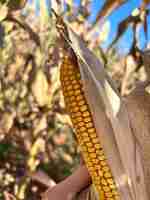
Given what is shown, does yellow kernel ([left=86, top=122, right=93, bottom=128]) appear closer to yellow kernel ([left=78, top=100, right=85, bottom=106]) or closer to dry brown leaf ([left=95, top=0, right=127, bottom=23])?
yellow kernel ([left=78, top=100, right=85, bottom=106])

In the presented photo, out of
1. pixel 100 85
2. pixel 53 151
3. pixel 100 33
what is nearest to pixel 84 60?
pixel 100 85

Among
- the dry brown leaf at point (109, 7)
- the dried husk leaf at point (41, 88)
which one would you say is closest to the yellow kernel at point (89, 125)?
the dry brown leaf at point (109, 7)

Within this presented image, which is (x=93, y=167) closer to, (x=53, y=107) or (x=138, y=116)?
(x=138, y=116)

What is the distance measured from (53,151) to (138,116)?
337 centimetres

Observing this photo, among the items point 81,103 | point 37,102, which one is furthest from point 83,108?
point 37,102

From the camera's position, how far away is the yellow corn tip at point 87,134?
110 centimetres

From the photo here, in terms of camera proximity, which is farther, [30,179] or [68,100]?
[30,179]

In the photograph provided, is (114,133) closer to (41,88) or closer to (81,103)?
(81,103)

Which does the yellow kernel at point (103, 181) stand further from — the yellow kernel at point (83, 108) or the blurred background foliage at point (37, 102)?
the blurred background foliage at point (37, 102)

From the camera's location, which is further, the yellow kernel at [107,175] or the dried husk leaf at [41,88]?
the dried husk leaf at [41,88]

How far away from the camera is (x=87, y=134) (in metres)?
1.11

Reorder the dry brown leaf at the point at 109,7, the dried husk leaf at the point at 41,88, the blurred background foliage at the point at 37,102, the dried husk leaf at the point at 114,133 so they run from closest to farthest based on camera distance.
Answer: the dried husk leaf at the point at 114,133
the dry brown leaf at the point at 109,7
the blurred background foliage at the point at 37,102
the dried husk leaf at the point at 41,88

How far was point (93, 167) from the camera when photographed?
110 centimetres

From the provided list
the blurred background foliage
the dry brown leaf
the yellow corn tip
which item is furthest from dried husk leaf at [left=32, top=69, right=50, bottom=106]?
the yellow corn tip
